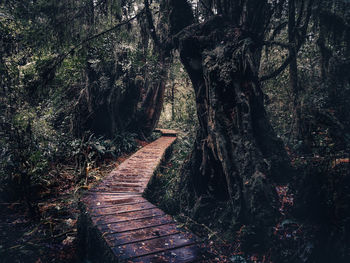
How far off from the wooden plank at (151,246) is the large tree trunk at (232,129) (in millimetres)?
1224

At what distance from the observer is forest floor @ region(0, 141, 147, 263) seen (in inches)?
176

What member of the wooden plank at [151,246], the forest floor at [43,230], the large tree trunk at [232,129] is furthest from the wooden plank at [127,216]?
the large tree trunk at [232,129]

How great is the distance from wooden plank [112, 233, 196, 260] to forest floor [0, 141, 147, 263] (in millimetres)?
1895

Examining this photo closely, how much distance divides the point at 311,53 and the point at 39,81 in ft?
28.9

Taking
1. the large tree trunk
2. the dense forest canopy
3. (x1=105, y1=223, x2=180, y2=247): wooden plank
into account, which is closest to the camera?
(x1=105, y1=223, x2=180, y2=247): wooden plank

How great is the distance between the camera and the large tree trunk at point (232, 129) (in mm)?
4422

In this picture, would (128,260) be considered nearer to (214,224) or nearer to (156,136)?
(214,224)

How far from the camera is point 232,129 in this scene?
4816 mm

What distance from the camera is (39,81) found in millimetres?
5906

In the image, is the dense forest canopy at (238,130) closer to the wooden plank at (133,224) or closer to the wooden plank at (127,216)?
the wooden plank at (133,224)

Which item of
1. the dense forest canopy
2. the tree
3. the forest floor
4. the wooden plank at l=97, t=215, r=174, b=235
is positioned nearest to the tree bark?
the dense forest canopy

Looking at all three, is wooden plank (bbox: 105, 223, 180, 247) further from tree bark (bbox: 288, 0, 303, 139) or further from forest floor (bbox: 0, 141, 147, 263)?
tree bark (bbox: 288, 0, 303, 139)

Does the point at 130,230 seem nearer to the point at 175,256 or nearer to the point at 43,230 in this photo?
the point at 175,256

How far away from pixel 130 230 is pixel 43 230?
7.44 feet
